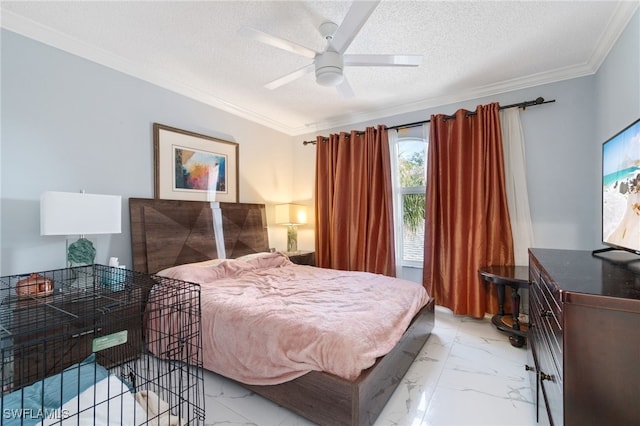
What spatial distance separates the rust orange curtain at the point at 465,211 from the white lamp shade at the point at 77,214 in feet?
9.96

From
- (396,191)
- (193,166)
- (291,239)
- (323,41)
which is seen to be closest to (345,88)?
(323,41)

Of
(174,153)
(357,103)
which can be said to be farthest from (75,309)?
(357,103)

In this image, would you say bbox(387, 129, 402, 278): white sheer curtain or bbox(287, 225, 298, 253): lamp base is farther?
bbox(287, 225, 298, 253): lamp base

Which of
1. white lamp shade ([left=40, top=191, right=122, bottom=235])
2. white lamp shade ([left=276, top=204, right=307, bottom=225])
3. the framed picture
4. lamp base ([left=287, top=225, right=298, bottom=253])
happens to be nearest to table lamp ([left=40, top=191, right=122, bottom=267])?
white lamp shade ([left=40, top=191, right=122, bottom=235])

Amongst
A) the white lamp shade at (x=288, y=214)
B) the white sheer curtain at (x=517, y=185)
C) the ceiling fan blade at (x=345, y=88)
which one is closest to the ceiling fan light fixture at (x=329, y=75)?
the ceiling fan blade at (x=345, y=88)

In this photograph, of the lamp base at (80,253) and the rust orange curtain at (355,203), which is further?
the rust orange curtain at (355,203)

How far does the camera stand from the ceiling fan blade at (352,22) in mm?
1479

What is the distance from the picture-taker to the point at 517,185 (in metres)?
2.98

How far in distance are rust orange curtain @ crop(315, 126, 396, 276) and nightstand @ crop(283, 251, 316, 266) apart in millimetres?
76

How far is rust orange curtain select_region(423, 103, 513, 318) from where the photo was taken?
2.99 meters

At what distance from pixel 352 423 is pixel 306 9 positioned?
245 centimetres

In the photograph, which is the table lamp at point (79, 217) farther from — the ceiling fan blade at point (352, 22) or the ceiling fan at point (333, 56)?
the ceiling fan blade at point (352, 22)

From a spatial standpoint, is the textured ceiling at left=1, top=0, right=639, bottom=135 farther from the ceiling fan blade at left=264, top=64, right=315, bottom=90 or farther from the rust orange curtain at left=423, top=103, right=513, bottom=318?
the rust orange curtain at left=423, top=103, right=513, bottom=318

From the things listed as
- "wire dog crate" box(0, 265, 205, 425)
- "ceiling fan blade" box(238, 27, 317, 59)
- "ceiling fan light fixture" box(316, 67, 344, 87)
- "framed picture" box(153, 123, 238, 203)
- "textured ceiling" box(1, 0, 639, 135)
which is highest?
"textured ceiling" box(1, 0, 639, 135)
